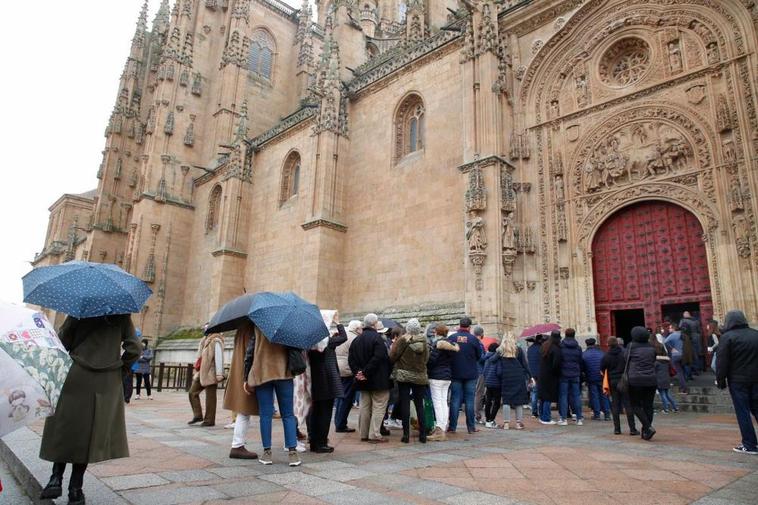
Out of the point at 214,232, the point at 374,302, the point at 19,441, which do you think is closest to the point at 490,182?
the point at 374,302

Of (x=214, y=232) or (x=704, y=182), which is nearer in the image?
(x=704, y=182)

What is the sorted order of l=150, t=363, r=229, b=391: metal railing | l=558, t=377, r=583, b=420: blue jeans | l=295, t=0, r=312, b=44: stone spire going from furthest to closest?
l=295, t=0, r=312, b=44: stone spire < l=150, t=363, r=229, b=391: metal railing < l=558, t=377, r=583, b=420: blue jeans

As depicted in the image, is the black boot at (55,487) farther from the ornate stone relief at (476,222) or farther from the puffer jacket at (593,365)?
the ornate stone relief at (476,222)

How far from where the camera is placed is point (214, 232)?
90.4ft

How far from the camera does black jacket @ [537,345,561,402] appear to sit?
872cm

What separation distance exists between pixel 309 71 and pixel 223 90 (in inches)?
224

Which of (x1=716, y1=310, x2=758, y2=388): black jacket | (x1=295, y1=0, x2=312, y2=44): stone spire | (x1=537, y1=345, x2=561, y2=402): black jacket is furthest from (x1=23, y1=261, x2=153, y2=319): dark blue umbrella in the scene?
(x1=295, y1=0, x2=312, y2=44): stone spire

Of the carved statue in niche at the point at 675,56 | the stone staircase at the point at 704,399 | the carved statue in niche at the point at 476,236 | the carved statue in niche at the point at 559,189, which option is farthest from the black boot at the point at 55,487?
the carved statue in niche at the point at 675,56

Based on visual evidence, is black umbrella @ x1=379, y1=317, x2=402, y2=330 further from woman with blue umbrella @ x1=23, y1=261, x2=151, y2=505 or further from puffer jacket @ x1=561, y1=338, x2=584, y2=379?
woman with blue umbrella @ x1=23, y1=261, x2=151, y2=505

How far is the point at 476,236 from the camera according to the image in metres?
13.3

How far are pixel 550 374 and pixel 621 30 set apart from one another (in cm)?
974

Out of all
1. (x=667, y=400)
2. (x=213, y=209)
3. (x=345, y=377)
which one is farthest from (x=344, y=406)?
(x=213, y=209)

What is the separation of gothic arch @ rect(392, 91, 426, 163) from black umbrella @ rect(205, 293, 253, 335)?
13208 millimetres

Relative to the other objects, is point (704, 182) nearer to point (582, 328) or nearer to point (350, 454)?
point (582, 328)
